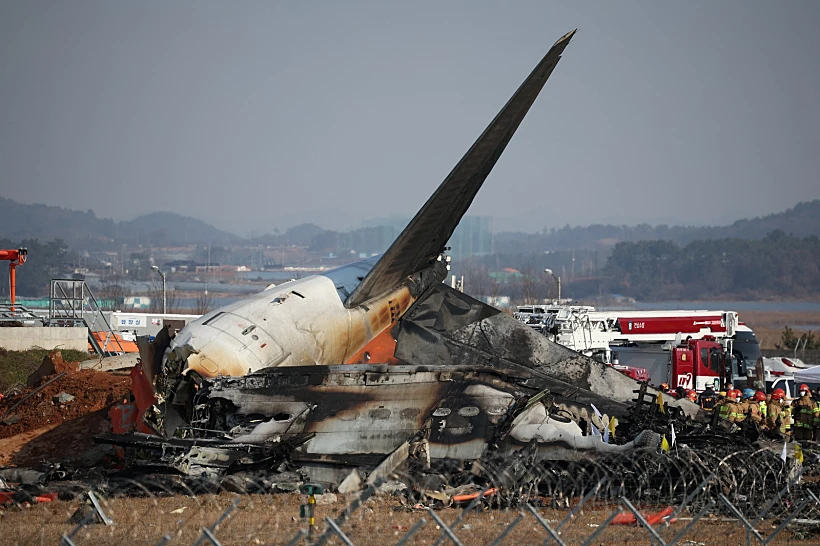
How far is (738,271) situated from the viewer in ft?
594

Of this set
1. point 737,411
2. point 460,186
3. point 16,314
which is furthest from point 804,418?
point 16,314

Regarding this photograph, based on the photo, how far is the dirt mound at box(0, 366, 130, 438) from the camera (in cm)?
2502

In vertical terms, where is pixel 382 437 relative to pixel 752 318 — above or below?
above

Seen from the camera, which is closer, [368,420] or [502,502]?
[502,502]

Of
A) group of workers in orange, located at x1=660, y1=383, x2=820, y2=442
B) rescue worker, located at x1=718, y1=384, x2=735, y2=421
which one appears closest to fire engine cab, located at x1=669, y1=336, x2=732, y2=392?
group of workers in orange, located at x1=660, y1=383, x2=820, y2=442

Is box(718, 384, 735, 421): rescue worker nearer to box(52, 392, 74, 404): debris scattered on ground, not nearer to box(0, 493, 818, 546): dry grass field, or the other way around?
box(0, 493, 818, 546): dry grass field

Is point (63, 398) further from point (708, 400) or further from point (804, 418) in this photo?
point (804, 418)

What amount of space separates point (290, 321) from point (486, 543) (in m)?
9.04

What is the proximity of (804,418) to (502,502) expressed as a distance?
12.5 meters

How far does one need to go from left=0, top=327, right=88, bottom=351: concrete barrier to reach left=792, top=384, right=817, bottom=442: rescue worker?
2790 cm

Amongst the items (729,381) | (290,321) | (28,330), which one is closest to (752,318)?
(729,381)

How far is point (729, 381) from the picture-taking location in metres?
36.6

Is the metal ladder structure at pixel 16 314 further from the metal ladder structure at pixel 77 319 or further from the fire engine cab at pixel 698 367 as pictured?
the fire engine cab at pixel 698 367

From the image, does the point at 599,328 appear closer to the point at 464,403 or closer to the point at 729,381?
the point at 729,381
